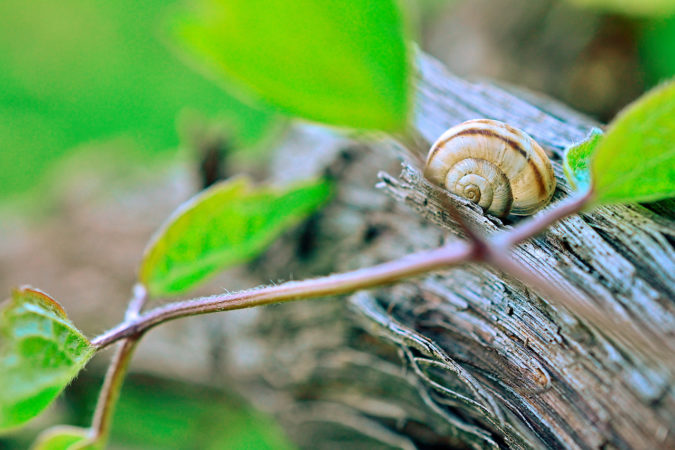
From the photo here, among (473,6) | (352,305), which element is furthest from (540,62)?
(352,305)

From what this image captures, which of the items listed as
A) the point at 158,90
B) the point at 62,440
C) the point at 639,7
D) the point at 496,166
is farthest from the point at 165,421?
the point at 639,7

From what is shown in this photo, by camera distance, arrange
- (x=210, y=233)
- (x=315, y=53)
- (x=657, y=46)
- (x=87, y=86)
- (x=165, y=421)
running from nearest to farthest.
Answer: (x=315, y=53) < (x=210, y=233) < (x=165, y=421) < (x=657, y=46) < (x=87, y=86)

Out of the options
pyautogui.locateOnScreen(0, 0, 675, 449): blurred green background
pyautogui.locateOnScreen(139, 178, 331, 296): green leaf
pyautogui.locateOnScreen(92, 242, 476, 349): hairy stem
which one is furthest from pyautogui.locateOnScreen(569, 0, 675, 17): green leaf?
pyautogui.locateOnScreen(92, 242, 476, 349): hairy stem

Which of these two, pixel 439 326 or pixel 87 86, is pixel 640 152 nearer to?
pixel 439 326

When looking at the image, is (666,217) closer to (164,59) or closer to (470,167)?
(470,167)

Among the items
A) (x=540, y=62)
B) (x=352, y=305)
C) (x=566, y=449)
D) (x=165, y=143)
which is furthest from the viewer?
(x=165, y=143)

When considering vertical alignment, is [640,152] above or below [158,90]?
above

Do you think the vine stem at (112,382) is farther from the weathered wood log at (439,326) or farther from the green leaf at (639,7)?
the green leaf at (639,7)
